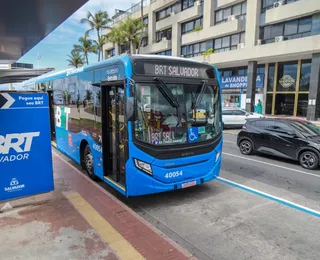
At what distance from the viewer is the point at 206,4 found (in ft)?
94.8

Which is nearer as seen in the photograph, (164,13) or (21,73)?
(21,73)

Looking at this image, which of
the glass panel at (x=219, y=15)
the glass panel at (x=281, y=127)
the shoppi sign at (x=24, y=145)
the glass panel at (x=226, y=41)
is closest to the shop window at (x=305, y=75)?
the glass panel at (x=226, y=41)

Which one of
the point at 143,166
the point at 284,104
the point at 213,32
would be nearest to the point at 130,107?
the point at 143,166

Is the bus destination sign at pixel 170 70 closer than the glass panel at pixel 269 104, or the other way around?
the bus destination sign at pixel 170 70

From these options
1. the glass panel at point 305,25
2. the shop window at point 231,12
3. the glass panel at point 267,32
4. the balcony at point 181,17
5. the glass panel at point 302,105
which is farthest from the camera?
the balcony at point 181,17

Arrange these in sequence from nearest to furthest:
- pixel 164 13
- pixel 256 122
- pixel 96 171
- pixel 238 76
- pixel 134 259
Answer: pixel 134 259, pixel 96 171, pixel 256 122, pixel 238 76, pixel 164 13

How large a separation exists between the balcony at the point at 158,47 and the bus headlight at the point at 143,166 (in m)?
32.0

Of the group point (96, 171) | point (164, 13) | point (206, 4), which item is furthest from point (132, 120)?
point (164, 13)

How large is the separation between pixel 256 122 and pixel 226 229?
7.06m

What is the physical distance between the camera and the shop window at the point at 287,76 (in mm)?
25281

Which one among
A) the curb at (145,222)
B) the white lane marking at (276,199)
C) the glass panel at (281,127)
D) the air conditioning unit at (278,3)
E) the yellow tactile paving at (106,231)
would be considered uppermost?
the air conditioning unit at (278,3)

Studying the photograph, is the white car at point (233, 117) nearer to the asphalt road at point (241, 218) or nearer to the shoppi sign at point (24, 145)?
the asphalt road at point (241, 218)

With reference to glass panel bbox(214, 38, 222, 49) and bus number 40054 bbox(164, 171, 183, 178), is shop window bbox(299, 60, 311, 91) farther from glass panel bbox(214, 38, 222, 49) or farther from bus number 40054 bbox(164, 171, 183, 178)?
bus number 40054 bbox(164, 171, 183, 178)

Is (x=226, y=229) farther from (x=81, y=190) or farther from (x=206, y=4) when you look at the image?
(x=206, y=4)
